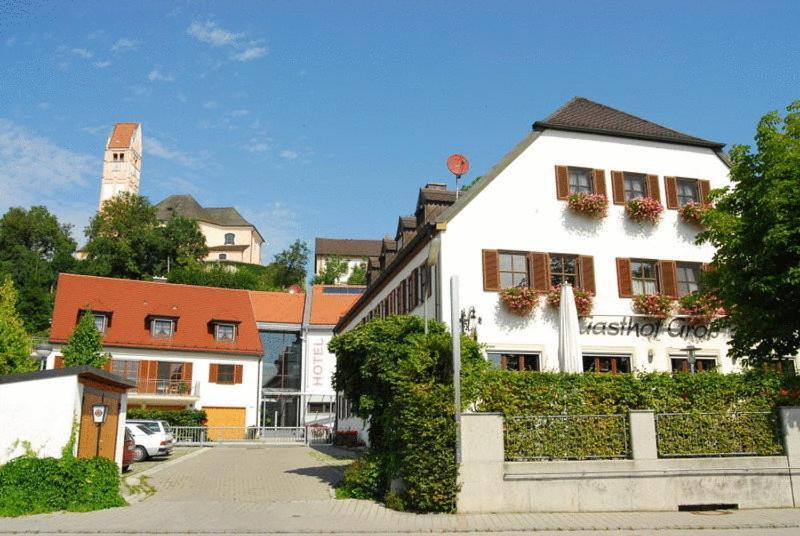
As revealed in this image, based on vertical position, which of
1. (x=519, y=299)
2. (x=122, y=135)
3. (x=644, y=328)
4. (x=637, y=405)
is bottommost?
(x=637, y=405)

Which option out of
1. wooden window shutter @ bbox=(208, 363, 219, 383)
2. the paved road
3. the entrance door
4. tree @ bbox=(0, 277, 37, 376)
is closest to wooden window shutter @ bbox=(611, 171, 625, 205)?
the paved road

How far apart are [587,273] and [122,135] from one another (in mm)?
119093

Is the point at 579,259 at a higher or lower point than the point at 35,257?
lower

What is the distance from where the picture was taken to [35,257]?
82.8 metres

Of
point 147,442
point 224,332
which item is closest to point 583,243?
point 147,442

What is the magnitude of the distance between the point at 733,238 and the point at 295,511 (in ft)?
36.0

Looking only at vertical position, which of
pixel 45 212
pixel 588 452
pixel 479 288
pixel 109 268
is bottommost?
pixel 588 452

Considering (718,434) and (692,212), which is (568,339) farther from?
(692,212)

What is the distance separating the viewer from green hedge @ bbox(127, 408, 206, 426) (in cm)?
3938

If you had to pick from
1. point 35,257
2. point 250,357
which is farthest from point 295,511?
point 35,257

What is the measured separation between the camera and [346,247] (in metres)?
120

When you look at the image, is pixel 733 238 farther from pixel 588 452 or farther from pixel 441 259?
pixel 441 259

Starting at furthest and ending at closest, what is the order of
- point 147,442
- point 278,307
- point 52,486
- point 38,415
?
point 278,307 → point 147,442 → point 38,415 → point 52,486

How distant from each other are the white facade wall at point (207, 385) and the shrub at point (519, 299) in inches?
1169
